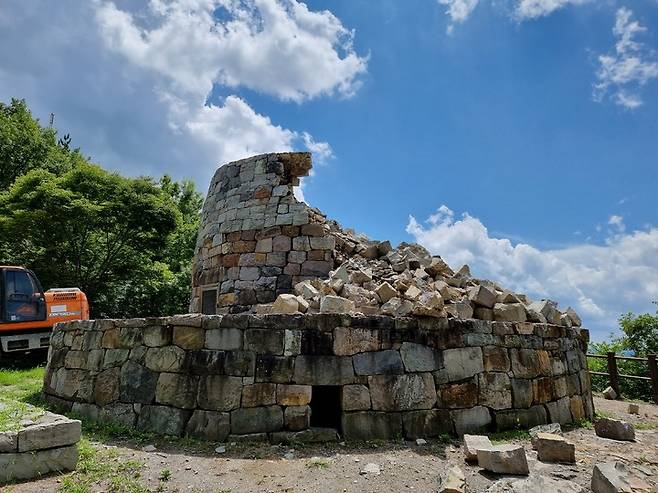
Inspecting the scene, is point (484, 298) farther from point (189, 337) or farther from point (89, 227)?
point (89, 227)

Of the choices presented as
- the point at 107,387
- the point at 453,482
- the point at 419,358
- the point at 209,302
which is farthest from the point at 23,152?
the point at 453,482

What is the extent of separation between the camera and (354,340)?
4.81 metres

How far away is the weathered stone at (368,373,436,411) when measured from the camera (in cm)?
A: 472

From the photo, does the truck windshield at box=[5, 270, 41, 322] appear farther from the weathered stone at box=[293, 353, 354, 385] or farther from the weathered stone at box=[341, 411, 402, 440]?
the weathered stone at box=[341, 411, 402, 440]

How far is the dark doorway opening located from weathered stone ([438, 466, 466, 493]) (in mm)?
1466

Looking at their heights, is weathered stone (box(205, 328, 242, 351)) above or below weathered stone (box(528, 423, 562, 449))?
above

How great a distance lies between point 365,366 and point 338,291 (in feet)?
4.42

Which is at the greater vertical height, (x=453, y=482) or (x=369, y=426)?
(x=369, y=426)

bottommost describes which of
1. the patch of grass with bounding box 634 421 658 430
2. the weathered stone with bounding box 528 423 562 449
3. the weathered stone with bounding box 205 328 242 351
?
the patch of grass with bounding box 634 421 658 430

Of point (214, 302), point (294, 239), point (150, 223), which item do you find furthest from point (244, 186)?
point (150, 223)

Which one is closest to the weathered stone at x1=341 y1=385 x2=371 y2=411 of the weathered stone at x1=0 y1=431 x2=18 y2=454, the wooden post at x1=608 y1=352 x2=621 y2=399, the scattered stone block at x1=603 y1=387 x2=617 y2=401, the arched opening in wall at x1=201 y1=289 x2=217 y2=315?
the weathered stone at x1=0 y1=431 x2=18 y2=454

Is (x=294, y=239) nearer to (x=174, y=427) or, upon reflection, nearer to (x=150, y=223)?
(x=174, y=427)

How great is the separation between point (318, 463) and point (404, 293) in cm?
265

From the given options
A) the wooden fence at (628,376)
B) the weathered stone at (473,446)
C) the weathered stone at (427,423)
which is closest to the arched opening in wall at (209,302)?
the weathered stone at (427,423)
